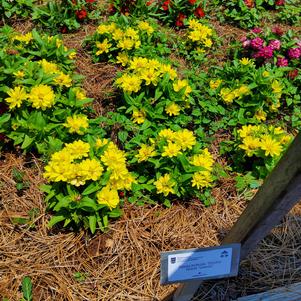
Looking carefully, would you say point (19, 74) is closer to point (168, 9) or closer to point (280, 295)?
point (168, 9)

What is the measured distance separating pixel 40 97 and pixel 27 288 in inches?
45.2

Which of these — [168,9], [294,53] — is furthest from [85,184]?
[168,9]

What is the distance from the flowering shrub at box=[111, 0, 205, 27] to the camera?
12.6ft

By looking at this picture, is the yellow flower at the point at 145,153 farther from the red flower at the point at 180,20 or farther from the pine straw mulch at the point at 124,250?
the red flower at the point at 180,20

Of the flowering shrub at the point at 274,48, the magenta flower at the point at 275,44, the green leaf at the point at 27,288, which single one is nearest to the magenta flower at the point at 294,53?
the flowering shrub at the point at 274,48

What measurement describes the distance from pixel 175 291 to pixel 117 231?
508 mm

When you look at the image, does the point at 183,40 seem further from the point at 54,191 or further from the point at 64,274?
the point at 64,274

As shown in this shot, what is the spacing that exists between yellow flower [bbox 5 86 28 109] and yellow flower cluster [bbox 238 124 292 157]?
1.46m

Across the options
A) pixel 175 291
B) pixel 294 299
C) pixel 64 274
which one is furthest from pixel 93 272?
pixel 294 299

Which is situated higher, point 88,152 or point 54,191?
point 88,152

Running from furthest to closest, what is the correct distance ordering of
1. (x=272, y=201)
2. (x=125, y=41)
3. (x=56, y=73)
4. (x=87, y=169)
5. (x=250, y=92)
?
(x=125, y=41), (x=250, y=92), (x=56, y=73), (x=87, y=169), (x=272, y=201)

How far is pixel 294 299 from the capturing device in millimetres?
2123

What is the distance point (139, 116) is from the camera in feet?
9.59

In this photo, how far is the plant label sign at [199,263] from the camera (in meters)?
1.54
